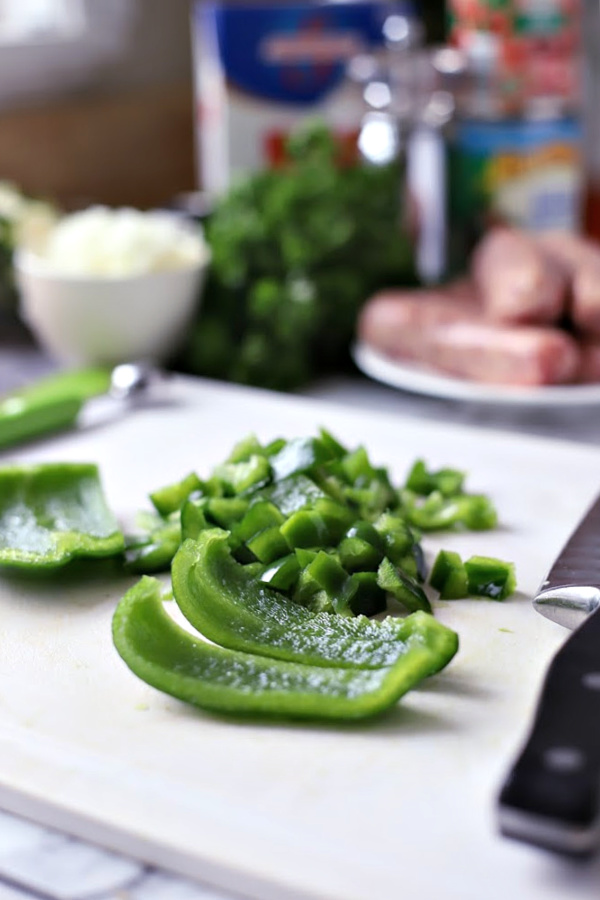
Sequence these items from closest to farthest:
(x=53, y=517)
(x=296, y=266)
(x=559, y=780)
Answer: (x=559, y=780)
(x=53, y=517)
(x=296, y=266)

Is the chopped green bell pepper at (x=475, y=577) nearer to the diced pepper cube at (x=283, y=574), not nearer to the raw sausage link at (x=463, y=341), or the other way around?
the diced pepper cube at (x=283, y=574)

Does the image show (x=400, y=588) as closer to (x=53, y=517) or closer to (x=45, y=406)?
A: (x=53, y=517)

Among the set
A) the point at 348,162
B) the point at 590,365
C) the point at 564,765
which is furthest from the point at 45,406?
the point at 564,765

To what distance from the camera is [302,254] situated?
5.11 feet

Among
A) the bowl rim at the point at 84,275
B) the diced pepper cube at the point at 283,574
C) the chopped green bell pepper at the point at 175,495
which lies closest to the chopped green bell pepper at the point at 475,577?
the diced pepper cube at the point at 283,574

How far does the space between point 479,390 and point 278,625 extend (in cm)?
61

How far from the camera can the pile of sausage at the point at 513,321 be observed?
139cm

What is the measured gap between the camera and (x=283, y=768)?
27.1 inches

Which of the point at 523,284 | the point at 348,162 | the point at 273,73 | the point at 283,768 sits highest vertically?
the point at 273,73

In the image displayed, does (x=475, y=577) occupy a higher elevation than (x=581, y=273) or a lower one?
lower

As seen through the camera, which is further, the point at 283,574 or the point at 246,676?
the point at 283,574

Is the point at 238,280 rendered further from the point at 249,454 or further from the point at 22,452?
the point at 249,454

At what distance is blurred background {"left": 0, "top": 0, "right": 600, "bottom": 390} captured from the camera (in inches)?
62.5

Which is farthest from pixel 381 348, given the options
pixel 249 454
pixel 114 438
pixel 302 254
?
pixel 249 454
